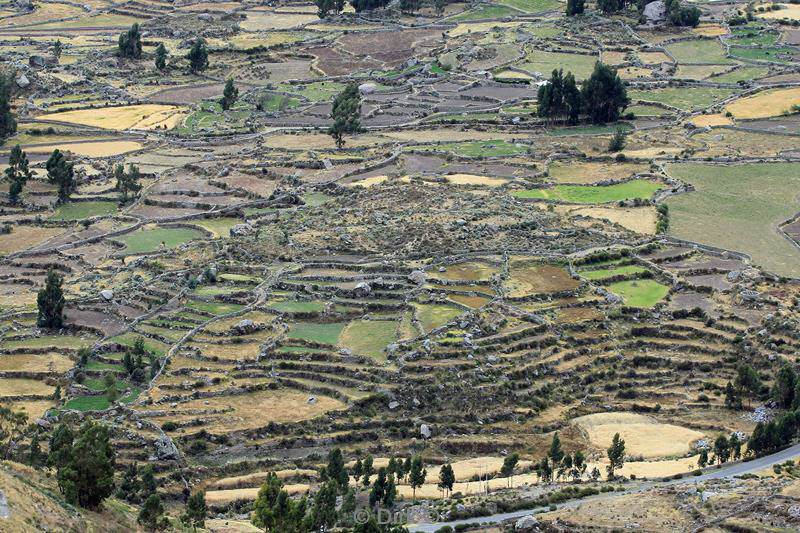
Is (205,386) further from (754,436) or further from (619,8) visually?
(619,8)

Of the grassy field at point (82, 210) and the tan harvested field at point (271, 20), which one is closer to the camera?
the grassy field at point (82, 210)

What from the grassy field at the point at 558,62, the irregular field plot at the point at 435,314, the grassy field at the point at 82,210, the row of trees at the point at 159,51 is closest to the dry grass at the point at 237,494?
the irregular field plot at the point at 435,314

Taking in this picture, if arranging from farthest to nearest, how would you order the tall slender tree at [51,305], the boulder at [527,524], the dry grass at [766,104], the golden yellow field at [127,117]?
the golden yellow field at [127,117] → the dry grass at [766,104] → the tall slender tree at [51,305] → the boulder at [527,524]

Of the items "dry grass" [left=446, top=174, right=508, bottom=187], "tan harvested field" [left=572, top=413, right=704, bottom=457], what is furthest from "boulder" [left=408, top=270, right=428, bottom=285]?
"dry grass" [left=446, top=174, right=508, bottom=187]

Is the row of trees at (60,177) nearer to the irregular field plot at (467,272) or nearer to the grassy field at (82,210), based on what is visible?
the grassy field at (82,210)

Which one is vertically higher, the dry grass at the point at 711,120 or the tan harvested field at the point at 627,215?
the dry grass at the point at 711,120

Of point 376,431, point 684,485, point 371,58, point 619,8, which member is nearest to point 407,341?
point 376,431

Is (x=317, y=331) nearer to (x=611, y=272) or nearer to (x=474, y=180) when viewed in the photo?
(x=611, y=272)

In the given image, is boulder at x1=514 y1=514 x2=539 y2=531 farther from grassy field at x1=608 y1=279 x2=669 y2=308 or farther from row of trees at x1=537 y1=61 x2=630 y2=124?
row of trees at x1=537 y1=61 x2=630 y2=124

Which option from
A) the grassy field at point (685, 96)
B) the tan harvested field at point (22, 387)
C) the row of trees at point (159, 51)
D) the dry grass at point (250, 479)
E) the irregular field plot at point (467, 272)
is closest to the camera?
the dry grass at point (250, 479)

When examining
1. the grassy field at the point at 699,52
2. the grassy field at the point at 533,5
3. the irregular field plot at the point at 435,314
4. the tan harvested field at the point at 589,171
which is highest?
the grassy field at the point at 533,5
